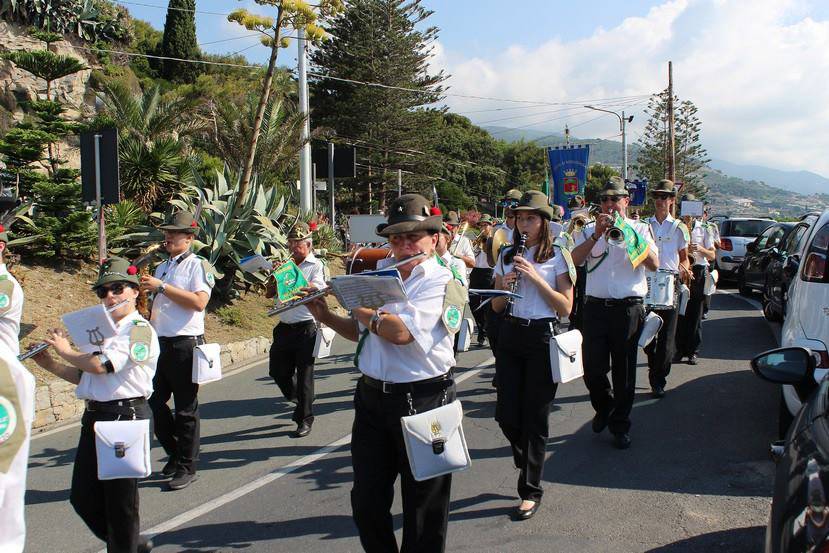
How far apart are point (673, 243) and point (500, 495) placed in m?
3.85

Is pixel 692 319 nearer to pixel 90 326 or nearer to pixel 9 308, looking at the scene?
pixel 90 326

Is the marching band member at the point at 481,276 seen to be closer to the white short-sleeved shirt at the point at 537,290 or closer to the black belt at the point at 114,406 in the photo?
the white short-sleeved shirt at the point at 537,290

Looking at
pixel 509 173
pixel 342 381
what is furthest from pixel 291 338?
pixel 509 173

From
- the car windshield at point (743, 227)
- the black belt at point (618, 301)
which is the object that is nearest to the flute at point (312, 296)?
the black belt at point (618, 301)

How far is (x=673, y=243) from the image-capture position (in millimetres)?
7602

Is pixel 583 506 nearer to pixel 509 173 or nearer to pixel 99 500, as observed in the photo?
pixel 99 500

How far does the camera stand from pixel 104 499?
13.0ft

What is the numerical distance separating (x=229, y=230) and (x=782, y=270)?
28.1ft

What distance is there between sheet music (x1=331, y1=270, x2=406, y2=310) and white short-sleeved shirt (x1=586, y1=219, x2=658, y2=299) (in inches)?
127

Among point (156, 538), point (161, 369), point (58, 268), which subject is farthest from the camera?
point (58, 268)

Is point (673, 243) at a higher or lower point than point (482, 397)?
higher

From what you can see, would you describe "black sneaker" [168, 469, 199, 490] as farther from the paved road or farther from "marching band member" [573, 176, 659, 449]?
"marching band member" [573, 176, 659, 449]

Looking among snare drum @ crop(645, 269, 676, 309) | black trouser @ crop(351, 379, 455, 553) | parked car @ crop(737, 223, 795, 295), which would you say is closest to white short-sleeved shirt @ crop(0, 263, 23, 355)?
black trouser @ crop(351, 379, 455, 553)

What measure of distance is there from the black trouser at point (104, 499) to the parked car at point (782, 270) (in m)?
8.63
